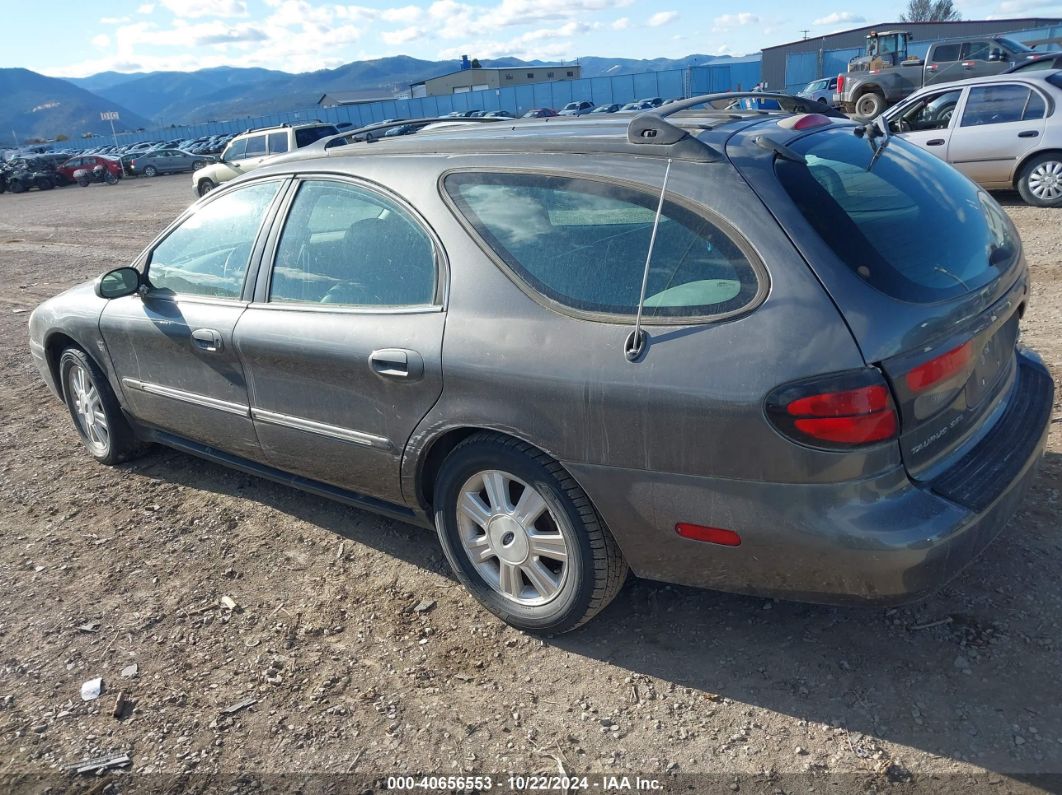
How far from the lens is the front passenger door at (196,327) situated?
3.66 metres

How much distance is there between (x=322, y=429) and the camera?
10.9ft

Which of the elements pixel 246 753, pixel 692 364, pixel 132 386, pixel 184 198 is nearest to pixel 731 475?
pixel 692 364

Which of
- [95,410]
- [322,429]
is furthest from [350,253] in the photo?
[95,410]

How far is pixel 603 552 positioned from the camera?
2686mm

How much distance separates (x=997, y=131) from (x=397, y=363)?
9.74 meters

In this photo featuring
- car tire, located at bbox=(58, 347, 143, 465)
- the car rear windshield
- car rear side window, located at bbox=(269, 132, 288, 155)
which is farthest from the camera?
car rear side window, located at bbox=(269, 132, 288, 155)

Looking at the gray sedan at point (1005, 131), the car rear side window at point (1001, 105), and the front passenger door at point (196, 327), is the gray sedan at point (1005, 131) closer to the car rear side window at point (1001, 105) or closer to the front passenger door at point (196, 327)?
the car rear side window at point (1001, 105)

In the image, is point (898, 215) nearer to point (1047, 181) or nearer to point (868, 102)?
point (1047, 181)

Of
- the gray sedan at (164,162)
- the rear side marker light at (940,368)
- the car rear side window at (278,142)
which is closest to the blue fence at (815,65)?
the gray sedan at (164,162)

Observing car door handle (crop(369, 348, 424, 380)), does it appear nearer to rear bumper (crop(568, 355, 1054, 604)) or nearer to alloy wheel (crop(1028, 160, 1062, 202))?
rear bumper (crop(568, 355, 1054, 604))

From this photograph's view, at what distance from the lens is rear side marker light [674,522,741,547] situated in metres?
2.39

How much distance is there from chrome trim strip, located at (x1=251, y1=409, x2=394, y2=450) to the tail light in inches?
59.8

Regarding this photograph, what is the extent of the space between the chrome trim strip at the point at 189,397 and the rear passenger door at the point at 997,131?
9031 mm

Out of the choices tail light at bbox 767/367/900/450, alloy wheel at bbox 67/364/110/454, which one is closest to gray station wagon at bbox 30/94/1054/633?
tail light at bbox 767/367/900/450
